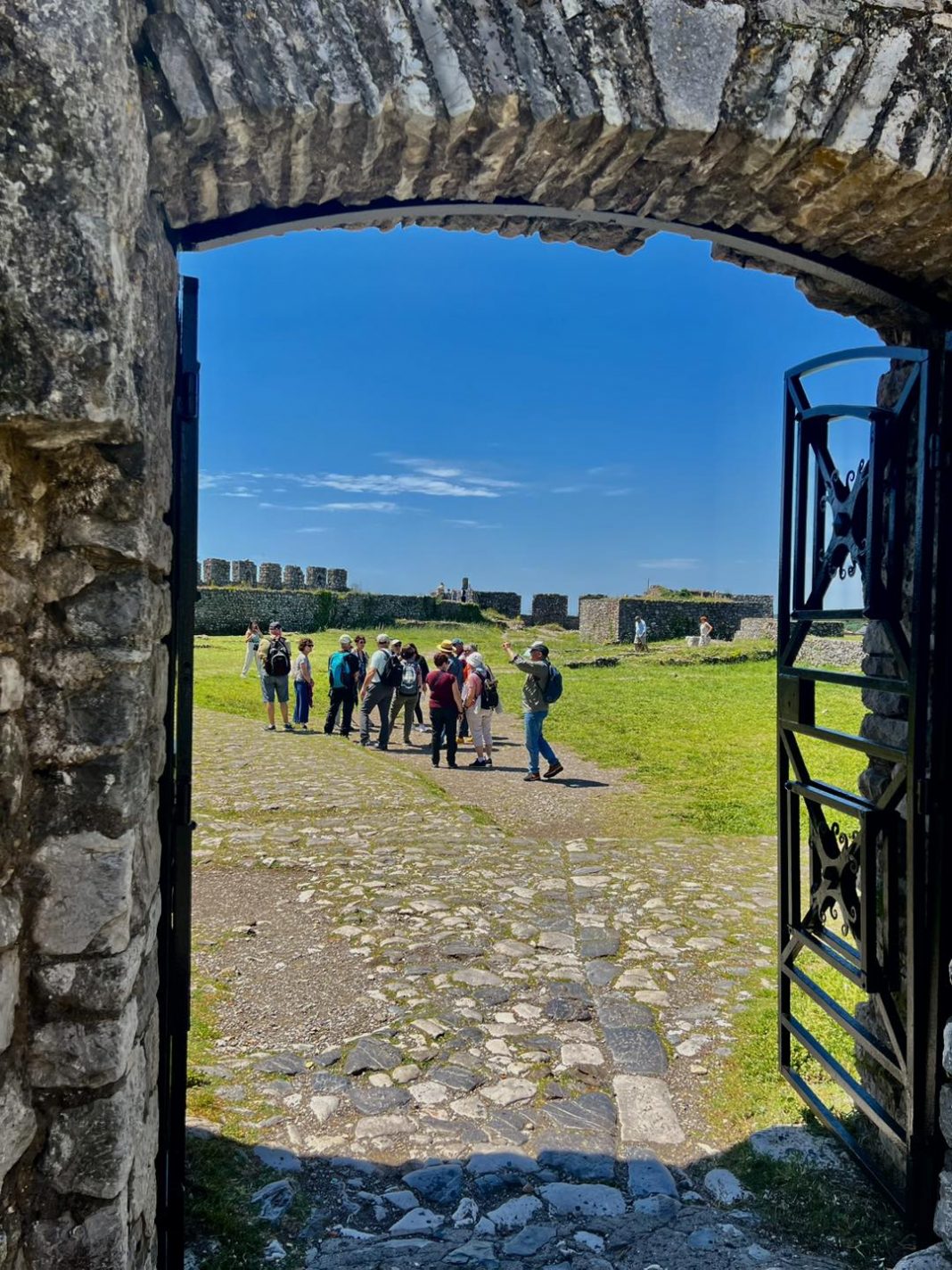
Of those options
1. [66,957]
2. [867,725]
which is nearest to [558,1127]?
[867,725]

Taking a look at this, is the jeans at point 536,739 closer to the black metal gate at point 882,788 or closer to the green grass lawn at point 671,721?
→ the green grass lawn at point 671,721

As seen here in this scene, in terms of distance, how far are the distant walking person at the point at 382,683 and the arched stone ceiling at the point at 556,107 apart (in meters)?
10.3

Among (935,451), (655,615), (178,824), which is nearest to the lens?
(178,824)

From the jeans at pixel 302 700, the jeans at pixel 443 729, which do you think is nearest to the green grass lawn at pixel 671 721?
the jeans at pixel 302 700

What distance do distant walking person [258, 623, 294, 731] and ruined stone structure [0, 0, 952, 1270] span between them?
11437 mm

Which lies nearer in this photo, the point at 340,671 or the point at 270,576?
the point at 340,671

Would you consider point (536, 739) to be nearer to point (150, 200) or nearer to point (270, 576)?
point (150, 200)

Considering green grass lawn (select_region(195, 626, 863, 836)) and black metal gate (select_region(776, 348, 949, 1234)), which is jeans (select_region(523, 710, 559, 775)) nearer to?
green grass lawn (select_region(195, 626, 863, 836))

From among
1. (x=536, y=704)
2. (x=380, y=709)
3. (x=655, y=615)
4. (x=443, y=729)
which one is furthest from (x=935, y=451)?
(x=655, y=615)

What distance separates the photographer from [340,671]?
528 inches

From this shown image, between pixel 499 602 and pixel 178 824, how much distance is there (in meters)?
32.7

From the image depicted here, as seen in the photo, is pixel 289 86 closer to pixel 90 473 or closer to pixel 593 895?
pixel 90 473

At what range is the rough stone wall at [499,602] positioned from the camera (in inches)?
1380

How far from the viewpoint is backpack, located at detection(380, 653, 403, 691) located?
13.0 metres
